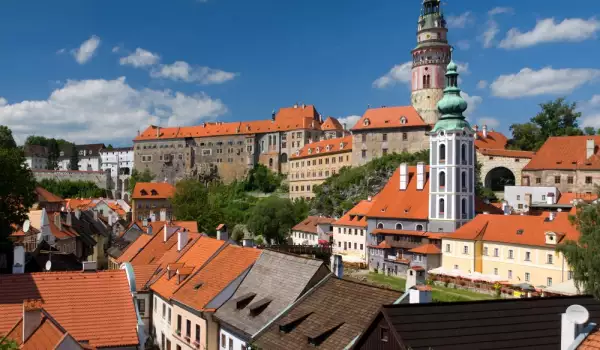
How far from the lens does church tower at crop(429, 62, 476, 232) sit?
50.6m

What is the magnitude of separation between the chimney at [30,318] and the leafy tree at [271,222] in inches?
2214

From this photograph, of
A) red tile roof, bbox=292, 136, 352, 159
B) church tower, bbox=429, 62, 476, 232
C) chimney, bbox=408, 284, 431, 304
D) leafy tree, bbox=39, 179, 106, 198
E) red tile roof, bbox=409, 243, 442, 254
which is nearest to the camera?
chimney, bbox=408, 284, 431, 304

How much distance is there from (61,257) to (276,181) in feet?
279

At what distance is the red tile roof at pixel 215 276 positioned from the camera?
828 inches

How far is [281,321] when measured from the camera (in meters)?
17.0

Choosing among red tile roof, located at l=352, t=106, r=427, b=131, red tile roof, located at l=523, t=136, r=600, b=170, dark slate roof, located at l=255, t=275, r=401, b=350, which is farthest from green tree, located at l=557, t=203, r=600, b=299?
red tile roof, located at l=352, t=106, r=427, b=131

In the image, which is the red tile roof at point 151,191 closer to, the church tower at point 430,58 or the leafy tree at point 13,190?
the church tower at point 430,58

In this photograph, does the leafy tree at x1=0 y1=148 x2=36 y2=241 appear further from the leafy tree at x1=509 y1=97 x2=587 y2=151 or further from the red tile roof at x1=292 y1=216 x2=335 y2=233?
the leafy tree at x1=509 y1=97 x2=587 y2=151

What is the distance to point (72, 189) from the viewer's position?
399 ft

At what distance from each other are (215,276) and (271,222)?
48330 mm

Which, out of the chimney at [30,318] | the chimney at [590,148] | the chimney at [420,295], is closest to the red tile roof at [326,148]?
the chimney at [590,148]

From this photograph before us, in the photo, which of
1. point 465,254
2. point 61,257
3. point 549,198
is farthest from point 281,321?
point 549,198

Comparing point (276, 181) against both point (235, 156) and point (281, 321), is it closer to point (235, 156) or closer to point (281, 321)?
point (235, 156)

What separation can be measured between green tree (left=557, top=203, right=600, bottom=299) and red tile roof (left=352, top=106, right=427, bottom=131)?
56597mm
